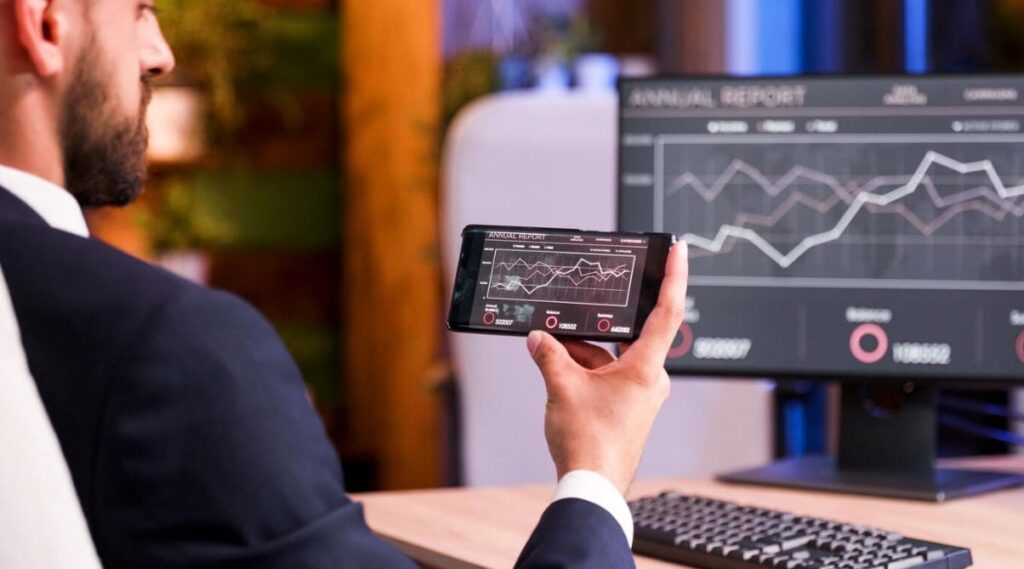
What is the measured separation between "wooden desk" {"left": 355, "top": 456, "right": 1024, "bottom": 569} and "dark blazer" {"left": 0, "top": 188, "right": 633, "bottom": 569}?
1.45ft

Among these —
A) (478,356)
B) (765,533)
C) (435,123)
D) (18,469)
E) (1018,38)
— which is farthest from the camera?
(435,123)

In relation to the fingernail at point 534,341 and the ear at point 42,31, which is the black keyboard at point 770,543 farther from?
the ear at point 42,31

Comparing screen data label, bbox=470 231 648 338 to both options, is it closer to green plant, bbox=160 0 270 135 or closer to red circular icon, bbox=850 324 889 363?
red circular icon, bbox=850 324 889 363

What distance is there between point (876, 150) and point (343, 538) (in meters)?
1.03

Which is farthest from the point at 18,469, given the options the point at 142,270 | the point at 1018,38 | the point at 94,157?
the point at 1018,38

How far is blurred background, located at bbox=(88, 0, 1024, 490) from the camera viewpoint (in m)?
4.46

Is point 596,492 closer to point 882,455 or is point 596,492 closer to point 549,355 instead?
point 549,355

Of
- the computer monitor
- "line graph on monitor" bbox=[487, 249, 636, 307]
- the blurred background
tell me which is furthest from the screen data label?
the blurred background

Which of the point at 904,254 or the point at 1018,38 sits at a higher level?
the point at 1018,38

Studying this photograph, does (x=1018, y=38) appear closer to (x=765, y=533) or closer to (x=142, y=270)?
(x=765, y=533)

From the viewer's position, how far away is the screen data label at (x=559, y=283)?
1316mm

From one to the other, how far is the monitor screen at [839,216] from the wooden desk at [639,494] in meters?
0.17

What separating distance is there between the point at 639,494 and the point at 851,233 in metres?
0.42

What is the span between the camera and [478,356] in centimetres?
243
